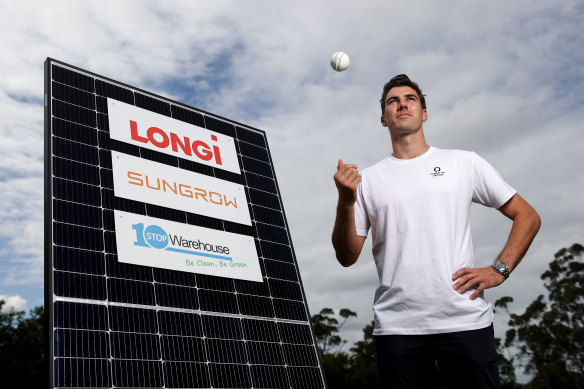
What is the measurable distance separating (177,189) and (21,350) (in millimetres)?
40125

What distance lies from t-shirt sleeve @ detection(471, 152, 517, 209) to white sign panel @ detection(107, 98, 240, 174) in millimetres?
9653

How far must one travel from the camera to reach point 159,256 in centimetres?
1118

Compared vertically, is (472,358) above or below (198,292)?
below

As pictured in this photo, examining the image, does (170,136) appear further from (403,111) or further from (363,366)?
(363,366)

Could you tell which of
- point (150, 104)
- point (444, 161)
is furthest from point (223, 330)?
point (444, 161)

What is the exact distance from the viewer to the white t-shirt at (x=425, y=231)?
3.29 metres

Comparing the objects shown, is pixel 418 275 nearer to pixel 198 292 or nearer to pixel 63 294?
pixel 63 294

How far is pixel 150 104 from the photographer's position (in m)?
13.5

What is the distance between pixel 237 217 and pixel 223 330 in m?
2.86

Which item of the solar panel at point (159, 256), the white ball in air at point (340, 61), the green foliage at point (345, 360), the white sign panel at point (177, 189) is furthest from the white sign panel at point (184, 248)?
the green foliage at point (345, 360)

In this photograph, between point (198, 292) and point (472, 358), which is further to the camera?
point (198, 292)

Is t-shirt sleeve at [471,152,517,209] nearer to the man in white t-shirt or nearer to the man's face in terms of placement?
the man in white t-shirt

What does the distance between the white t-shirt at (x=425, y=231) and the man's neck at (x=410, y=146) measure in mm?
59

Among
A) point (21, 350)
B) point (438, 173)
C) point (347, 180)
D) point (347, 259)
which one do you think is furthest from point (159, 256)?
point (21, 350)
